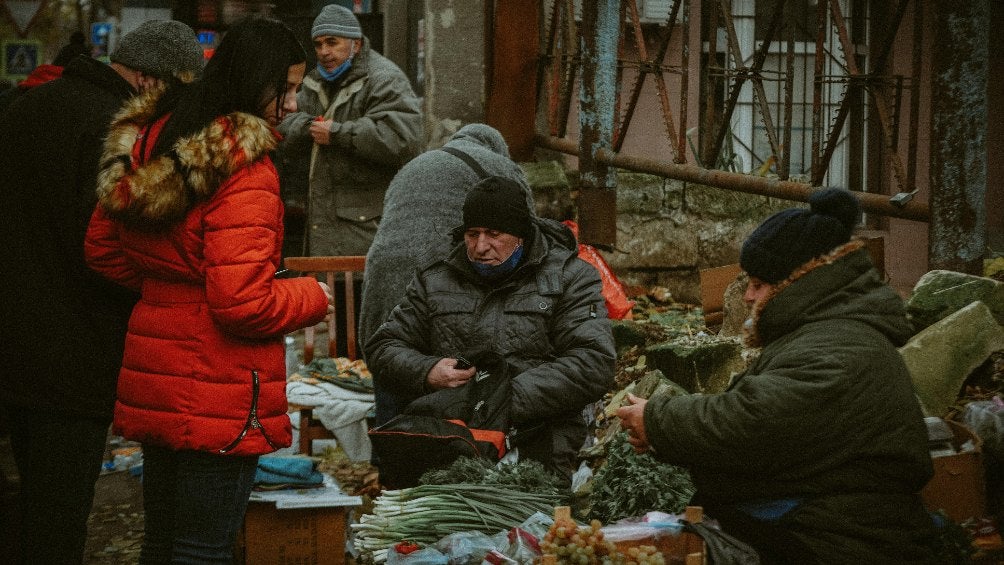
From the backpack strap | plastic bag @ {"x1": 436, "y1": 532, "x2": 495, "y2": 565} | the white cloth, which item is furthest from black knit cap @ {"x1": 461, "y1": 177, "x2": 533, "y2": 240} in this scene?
the white cloth

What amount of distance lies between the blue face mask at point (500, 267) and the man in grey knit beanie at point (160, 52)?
4.60 feet

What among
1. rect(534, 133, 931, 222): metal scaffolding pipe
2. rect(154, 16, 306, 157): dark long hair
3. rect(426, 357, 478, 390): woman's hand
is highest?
rect(154, 16, 306, 157): dark long hair

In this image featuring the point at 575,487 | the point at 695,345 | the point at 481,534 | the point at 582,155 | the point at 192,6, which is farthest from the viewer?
the point at 192,6

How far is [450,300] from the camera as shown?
475 centimetres

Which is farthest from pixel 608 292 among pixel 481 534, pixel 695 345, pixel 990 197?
pixel 990 197

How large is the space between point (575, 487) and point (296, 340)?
3978 millimetres

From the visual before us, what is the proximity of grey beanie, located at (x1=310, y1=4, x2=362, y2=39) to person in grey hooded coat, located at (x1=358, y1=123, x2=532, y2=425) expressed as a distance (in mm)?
2006

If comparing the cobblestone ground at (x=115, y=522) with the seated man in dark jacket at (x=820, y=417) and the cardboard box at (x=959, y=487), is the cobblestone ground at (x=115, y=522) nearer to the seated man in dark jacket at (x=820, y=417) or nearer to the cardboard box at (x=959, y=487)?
the seated man in dark jacket at (x=820, y=417)

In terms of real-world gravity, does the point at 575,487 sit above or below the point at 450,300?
below

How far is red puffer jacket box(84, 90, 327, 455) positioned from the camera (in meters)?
3.10

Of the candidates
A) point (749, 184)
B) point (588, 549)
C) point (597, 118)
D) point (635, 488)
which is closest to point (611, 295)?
point (749, 184)

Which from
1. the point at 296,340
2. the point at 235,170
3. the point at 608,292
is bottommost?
the point at 296,340

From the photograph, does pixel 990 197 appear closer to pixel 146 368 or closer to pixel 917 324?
pixel 917 324

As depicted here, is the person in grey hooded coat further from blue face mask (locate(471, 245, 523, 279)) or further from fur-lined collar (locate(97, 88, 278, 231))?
fur-lined collar (locate(97, 88, 278, 231))
